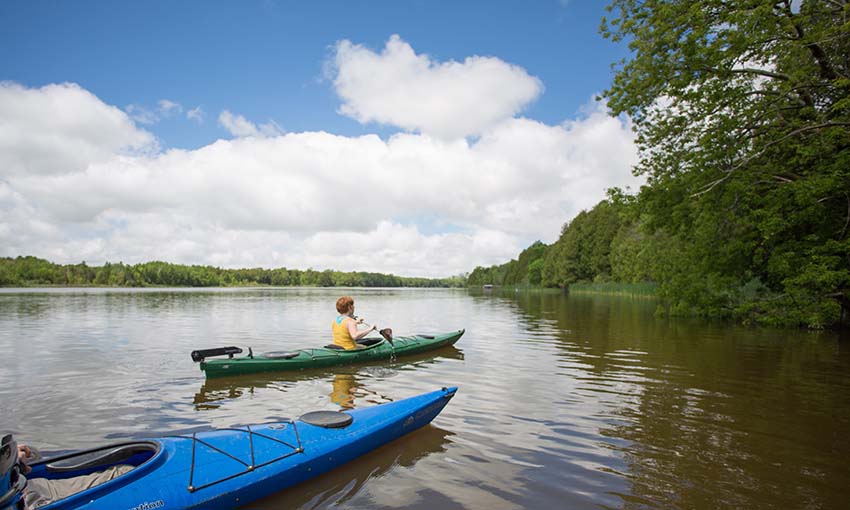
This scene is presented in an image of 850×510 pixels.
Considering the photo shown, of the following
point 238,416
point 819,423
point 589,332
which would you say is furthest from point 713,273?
point 238,416

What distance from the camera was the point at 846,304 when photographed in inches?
582

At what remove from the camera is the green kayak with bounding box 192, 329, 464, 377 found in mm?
8445

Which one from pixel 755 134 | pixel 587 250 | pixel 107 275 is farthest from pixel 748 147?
pixel 107 275

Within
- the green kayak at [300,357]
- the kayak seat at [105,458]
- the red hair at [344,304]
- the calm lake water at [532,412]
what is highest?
the red hair at [344,304]

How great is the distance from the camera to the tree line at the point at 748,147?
1181 centimetres

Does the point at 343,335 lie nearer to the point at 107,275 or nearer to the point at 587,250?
the point at 587,250

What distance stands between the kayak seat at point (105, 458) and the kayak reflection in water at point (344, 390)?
10.8 feet

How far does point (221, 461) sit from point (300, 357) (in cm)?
537

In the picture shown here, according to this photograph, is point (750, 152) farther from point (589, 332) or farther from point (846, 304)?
point (589, 332)

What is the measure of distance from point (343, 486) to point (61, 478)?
7.27 feet

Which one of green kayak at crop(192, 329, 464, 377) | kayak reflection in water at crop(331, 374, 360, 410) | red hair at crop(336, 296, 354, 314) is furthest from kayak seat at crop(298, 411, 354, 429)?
red hair at crop(336, 296, 354, 314)

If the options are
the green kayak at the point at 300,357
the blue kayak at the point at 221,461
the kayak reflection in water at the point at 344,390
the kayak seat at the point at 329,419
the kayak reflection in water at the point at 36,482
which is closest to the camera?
the kayak reflection in water at the point at 36,482

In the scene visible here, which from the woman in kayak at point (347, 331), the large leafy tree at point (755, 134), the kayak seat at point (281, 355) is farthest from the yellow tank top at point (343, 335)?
the large leafy tree at point (755, 134)

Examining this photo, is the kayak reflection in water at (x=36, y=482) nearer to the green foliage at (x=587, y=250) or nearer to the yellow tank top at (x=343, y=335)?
the yellow tank top at (x=343, y=335)
